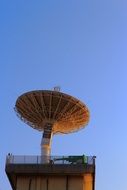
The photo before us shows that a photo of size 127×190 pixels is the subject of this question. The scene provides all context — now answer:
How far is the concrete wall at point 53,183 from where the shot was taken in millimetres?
53062

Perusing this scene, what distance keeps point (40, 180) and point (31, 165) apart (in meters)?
2.02

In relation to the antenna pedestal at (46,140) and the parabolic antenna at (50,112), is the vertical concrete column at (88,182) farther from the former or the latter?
the parabolic antenna at (50,112)

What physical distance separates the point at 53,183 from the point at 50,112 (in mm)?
14063

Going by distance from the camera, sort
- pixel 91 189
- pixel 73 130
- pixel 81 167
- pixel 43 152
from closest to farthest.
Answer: pixel 81 167, pixel 91 189, pixel 43 152, pixel 73 130

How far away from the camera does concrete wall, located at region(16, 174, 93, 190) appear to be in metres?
53.1

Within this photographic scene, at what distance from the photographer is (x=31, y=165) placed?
53.7 m

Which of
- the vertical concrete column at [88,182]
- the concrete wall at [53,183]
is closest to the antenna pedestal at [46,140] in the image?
the concrete wall at [53,183]

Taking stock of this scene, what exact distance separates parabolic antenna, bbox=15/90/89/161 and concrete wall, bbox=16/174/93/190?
25.6 ft

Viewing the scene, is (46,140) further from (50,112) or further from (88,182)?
(88,182)

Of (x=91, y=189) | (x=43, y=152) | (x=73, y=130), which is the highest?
(x=73, y=130)

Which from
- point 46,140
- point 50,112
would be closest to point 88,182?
point 46,140

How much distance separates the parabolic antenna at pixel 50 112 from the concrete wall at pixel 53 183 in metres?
7.80

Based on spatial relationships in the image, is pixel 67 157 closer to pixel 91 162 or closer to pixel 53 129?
pixel 91 162

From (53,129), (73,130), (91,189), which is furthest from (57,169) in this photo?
(73,130)
